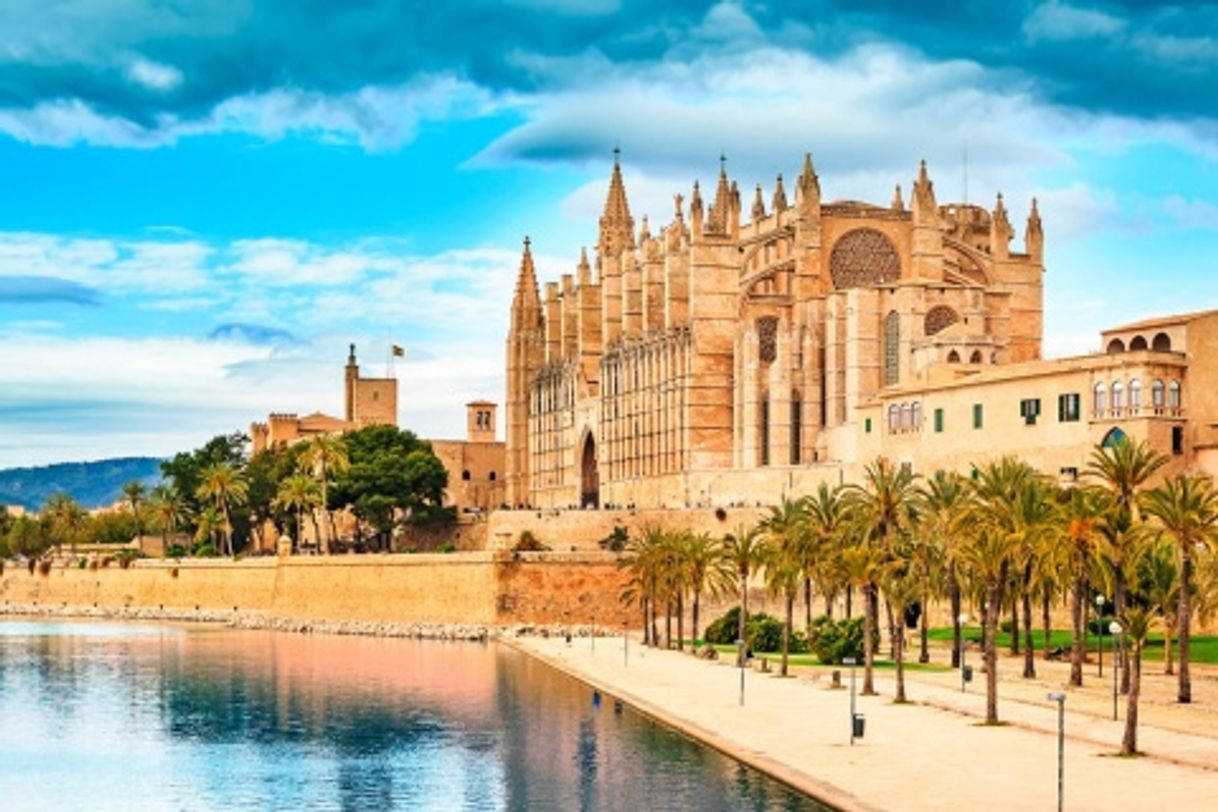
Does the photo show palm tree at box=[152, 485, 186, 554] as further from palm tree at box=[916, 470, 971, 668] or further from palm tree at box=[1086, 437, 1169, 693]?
palm tree at box=[1086, 437, 1169, 693]

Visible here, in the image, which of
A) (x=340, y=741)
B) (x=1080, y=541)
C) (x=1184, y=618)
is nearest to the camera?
(x=1184, y=618)

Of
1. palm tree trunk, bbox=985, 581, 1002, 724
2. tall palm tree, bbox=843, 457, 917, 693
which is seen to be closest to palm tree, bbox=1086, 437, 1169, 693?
palm tree trunk, bbox=985, 581, 1002, 724

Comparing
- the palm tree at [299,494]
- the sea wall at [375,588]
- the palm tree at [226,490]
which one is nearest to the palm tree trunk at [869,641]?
the sea wall at [375,588]

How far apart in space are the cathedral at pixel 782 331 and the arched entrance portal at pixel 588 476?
14 cm

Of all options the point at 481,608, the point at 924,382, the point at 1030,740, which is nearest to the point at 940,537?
the point at 1030,740

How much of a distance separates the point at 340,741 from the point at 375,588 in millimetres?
42110

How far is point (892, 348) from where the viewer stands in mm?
81312

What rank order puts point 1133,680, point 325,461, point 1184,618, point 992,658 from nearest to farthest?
point 1133,680 → point 992,658 → point 1184,618 → point 325,461

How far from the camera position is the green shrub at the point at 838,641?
187 ft

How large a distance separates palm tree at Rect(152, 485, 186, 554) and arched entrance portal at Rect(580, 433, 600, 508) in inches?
1005

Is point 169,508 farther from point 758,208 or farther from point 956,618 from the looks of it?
point 956,618

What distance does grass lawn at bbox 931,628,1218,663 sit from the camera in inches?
2103

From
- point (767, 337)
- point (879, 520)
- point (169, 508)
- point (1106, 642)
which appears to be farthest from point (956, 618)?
point (169, 508)

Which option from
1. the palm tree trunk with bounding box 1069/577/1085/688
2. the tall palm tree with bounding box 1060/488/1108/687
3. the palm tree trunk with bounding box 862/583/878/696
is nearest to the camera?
the tall palm tree with bounding box 1060/488/1108/687
